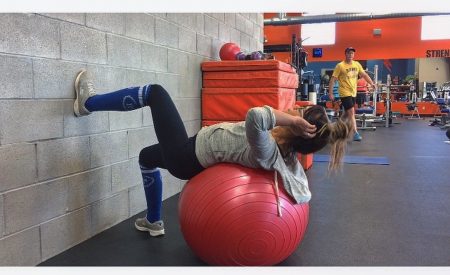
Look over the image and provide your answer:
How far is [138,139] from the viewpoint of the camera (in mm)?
2617

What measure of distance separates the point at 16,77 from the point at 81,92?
13.4 inches

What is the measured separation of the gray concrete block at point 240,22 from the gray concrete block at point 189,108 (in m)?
1.27

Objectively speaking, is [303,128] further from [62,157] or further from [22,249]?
[22,249]

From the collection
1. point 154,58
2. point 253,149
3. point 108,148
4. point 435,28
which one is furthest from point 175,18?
point 435,28

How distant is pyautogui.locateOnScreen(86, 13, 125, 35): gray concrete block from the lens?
2127 millimetres

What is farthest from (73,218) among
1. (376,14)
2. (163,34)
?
(376,14)

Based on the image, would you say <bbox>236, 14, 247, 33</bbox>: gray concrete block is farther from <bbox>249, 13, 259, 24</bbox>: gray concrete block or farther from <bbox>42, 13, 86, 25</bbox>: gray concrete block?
<bbox>42, 13, 86, 25</bbox>: gray concrete block

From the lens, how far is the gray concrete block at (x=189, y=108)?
307cm

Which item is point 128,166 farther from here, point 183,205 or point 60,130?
point 183,205

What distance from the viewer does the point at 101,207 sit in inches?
89.3

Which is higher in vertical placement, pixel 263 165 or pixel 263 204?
pixel 263 165

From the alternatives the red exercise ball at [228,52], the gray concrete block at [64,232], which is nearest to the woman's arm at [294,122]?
the gray concrete block at [64,232]

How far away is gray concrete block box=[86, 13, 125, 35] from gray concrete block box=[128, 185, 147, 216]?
96 cm

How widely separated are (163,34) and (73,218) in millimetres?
1375
